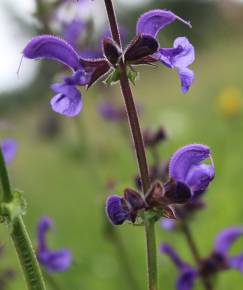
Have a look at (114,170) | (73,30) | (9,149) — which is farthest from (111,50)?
(114,170)

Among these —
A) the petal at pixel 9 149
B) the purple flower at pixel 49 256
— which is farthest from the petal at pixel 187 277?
the petal at pixel 9 149

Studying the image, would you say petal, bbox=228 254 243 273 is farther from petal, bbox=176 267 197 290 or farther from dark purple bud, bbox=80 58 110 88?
dark purple bud, bbox=80 58 110 88

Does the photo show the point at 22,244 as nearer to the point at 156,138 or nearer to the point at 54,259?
the point at 54,259

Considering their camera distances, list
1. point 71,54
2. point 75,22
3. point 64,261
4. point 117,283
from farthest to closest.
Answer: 1. point 117,283
2. point 75,22
3. point 64,261
4. point 71,54

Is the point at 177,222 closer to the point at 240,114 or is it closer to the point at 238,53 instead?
the point at 240,114

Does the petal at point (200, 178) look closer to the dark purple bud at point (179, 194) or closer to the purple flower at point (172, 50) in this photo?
the dark purple bud at point (179, 194)

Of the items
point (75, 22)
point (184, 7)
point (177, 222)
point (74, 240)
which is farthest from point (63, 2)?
point (184, 7)
